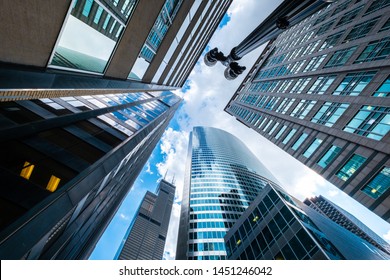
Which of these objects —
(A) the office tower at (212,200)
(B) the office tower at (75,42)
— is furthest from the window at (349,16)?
(A) the office tower at (212,200)

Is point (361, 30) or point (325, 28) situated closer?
point (361, 30)

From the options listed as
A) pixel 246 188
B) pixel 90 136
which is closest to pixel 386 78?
pixel 90 136

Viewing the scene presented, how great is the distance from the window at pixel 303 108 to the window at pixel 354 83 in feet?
13.7

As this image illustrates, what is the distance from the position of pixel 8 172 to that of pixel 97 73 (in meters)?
7.22

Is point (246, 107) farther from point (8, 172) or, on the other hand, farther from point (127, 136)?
point (8, 172)

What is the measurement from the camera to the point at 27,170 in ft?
26.7

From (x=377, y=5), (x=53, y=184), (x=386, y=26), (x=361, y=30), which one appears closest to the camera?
(x=53, y=184)

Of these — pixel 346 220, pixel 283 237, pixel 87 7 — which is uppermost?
pixel 87 7

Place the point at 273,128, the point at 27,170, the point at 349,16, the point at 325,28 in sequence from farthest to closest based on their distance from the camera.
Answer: the point at 273,128, the point at 325,28, the point at 349,16, the point at 27,170

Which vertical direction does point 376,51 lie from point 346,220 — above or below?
above

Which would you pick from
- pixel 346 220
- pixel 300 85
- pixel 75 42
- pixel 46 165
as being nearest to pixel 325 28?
pixel 300 85

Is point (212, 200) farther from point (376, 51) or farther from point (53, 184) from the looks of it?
point (53, 184)

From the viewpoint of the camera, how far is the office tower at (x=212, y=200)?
183 feet

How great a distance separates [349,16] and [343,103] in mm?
17867
